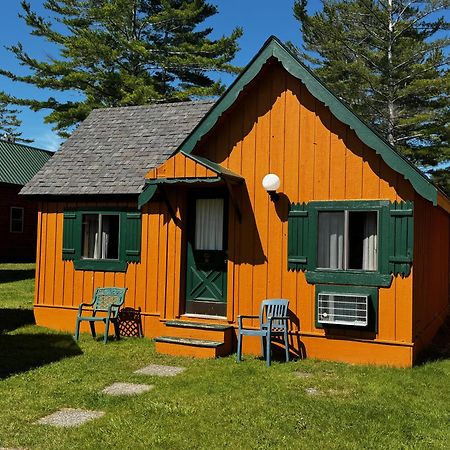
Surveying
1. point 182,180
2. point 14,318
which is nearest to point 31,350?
point 14,318

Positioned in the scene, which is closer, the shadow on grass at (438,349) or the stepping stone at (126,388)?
the stepping stone at (126,388)

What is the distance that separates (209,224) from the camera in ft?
31.2

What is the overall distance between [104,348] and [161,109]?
Answer: 6038 millimetres

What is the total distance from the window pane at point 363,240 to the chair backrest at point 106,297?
4270mm

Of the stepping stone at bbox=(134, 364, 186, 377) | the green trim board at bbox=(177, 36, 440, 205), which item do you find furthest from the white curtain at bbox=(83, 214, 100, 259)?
the stepping stone at bbox=(134, 364, 186, 377)

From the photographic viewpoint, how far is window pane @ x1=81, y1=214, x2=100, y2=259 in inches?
423

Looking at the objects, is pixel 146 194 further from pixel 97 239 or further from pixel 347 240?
pixel 347 240

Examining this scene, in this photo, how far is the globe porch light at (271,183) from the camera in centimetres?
854

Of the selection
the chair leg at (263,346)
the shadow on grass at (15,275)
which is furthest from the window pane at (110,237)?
the shadow on grass at (15,275)

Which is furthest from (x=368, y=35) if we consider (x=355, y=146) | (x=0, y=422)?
(x=0, y=422)

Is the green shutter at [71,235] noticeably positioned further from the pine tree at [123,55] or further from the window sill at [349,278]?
the pine tree at [123,55]

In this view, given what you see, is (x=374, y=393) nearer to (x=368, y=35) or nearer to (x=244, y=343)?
(x=244, y=343)

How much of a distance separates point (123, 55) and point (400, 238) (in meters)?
21.4

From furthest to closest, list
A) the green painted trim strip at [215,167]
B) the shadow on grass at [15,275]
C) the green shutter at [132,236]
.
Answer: the shadow on grass at [15,275] < the green shutter at [132,236] < the green painted trim strip at [215,167]
